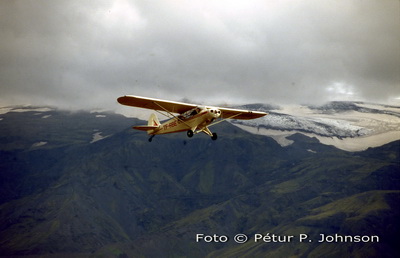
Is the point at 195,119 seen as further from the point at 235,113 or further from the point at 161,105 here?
the point at 235,113

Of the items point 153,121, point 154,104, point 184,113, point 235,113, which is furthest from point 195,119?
point 153,121

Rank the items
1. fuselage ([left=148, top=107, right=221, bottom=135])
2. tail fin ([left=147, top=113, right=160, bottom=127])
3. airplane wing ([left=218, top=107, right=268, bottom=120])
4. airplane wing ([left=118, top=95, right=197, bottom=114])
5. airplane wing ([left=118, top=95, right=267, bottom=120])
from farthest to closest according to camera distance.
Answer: tail fin ([left=147, top=113, right=160, bottom=127]) → airplane wing ([left=218, top=107, right=268, bottom=120]) → fuselage ([left=148, top=107, right=221, bottom=135]) → airplane wing ([left=118, top=95, right=267, bottom=120]) → airplane wing ([left=118, top=95, right=197, bottom=114])

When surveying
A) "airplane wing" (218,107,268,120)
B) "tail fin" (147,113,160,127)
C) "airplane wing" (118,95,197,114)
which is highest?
"airplane wing" (118,95,197,114)

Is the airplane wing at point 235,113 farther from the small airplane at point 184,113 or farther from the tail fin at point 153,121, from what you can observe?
the tail fin at point 153,121

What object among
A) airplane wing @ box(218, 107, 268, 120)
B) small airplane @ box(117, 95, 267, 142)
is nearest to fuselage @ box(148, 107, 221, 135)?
small airplane @ box(117, 95, 267, 142)

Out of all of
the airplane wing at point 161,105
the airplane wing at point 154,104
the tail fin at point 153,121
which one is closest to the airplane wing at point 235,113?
the airplane wing at point 161,105

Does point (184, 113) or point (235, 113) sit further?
point (235, 113)

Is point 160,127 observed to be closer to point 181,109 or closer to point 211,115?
point 181,109

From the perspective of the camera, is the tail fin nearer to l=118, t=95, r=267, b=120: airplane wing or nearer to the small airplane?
the small airplane

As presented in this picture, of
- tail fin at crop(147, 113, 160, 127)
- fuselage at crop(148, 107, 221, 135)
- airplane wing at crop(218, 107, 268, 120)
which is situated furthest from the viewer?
tail fin at crop(147, 113, 160, 127)

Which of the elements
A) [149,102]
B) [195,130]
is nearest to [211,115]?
[195,130]
